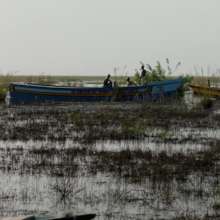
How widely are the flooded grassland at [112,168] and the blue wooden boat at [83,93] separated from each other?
9199 mm

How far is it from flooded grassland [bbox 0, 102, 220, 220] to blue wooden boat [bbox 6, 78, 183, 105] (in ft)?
30.2

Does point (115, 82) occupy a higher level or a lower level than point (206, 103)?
higher

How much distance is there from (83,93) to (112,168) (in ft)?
59.3

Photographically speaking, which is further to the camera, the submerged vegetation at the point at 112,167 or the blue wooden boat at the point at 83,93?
the blue wooden boat at the point at 83,93

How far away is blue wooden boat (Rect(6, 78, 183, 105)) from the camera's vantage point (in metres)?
28.7

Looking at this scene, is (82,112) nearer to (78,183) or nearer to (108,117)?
(108,117)

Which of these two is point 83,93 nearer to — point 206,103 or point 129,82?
point 129,82

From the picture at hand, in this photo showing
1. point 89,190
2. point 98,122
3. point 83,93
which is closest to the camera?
point 89,190

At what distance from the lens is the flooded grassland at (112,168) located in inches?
346

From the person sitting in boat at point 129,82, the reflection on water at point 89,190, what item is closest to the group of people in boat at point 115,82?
the person sitting in boat at point 129,82

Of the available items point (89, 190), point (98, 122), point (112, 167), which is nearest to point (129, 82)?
point (98, 122)

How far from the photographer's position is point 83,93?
96.0 ft

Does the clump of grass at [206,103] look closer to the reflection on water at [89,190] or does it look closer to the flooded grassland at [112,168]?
the flooded grassland at [112,168]

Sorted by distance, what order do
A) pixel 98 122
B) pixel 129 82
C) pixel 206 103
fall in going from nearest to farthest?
pixel 98 122, pixel 206 103, pixel 129 82
